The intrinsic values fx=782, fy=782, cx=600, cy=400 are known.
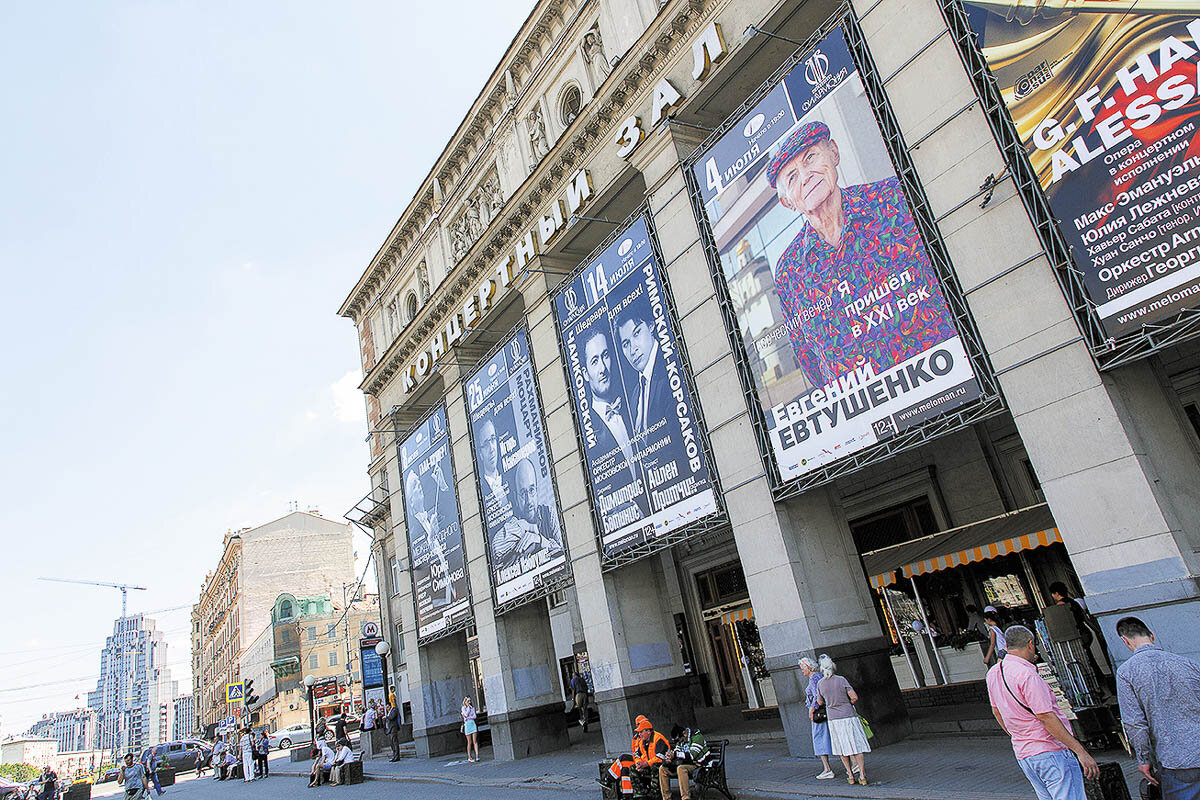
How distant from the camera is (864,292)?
1180 cm

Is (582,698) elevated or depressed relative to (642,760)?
elevated

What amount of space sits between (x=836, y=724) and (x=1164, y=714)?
582 centimetres

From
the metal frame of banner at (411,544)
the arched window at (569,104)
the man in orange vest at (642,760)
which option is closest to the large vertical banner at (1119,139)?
the man in orange vest at (642,760)

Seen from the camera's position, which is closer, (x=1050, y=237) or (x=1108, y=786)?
(x=1108, y=786)

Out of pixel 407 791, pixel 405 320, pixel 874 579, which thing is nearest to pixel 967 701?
pixel 874 579

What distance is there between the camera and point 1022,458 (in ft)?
51.3

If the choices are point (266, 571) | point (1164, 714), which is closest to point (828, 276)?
point (1164, 714)

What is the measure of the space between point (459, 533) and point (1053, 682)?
1640 cm

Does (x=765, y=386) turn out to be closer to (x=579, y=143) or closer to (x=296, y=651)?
(x=579, y=143)

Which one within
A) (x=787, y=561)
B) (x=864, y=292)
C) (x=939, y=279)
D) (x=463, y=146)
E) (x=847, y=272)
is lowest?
(x=787, y=561)

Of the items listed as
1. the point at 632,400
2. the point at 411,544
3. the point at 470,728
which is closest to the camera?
the point at 632,400

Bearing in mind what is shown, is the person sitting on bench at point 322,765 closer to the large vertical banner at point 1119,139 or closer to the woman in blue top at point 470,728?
the woman in blue top at point 470,728

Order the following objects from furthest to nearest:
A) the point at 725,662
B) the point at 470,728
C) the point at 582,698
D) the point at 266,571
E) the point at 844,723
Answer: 1. the point at 266,571
2. the point at 582,698
3. the point at 725,662
4. the point at 470,728
5. the point at 844,723

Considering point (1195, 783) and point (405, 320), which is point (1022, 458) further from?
point (405, 320)
